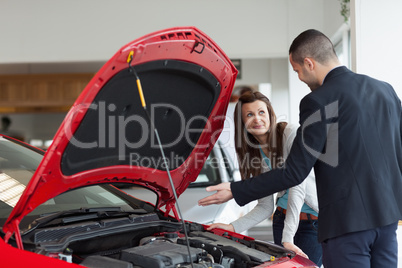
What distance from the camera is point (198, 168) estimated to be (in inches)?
88.5

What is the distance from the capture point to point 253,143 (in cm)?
274

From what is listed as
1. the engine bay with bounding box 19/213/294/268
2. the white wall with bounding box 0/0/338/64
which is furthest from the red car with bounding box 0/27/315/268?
the white wall with bounding box 0/0/338/64

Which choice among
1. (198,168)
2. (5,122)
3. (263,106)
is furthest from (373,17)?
(5,122)

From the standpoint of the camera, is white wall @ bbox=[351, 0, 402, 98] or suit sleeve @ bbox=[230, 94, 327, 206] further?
white wall @ bbox=[351, 0, 402, 98]

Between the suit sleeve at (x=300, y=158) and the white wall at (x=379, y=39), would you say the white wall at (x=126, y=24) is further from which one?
the suit sleeve at (x=300, y=158)

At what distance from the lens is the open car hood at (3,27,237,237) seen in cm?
162

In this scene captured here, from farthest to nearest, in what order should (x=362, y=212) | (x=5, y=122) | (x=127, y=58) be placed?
(x=5, y=122) → (x=362, y=212) → (x=127, y=58)

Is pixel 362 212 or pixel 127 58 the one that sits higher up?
pixel 127 58

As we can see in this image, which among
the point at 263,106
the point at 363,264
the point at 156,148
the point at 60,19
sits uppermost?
the point at 60,19

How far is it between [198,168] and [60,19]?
489 cm

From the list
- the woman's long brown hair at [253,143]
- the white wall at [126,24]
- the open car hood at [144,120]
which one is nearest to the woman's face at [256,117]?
the woman's long brown hair at [253,143]

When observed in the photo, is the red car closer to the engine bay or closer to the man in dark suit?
the engine bay

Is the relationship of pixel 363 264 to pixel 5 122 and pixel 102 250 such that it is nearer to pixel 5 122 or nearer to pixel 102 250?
pixel 102 250

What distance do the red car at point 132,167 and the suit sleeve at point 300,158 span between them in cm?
24
